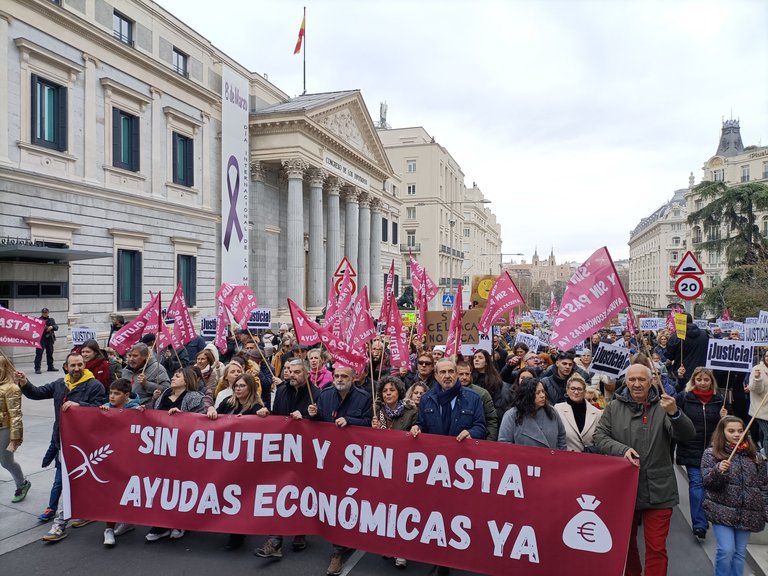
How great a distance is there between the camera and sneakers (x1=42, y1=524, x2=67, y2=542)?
544 centimetres

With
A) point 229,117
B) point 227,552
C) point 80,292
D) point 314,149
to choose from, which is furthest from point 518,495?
point 314,149

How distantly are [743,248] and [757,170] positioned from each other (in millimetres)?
44445

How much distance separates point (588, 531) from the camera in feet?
14.3

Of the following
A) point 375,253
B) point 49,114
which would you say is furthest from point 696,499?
point 375,253

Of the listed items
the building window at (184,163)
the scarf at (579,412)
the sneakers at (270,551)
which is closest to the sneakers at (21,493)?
the sneakers at (270,551)

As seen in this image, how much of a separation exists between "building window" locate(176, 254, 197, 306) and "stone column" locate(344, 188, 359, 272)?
14.0 metres

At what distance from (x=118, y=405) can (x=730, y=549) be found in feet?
19.2

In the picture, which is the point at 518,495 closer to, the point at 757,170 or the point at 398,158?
the point at 398,158

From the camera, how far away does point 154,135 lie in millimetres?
23562

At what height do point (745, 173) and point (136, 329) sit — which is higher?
point (745, 173)

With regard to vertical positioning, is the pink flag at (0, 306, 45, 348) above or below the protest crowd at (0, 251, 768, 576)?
above

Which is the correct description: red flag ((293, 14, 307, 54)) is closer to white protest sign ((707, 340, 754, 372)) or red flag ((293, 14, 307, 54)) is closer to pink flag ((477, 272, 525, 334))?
pink flag ((477, 272, 525, 334))

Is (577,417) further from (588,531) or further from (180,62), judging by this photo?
(180,62)

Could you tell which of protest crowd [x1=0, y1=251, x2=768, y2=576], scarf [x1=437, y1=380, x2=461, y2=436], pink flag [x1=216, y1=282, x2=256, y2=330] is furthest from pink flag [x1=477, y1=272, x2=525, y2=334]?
pink flag [x1=216, y1=282, x2=256, y2=330]
